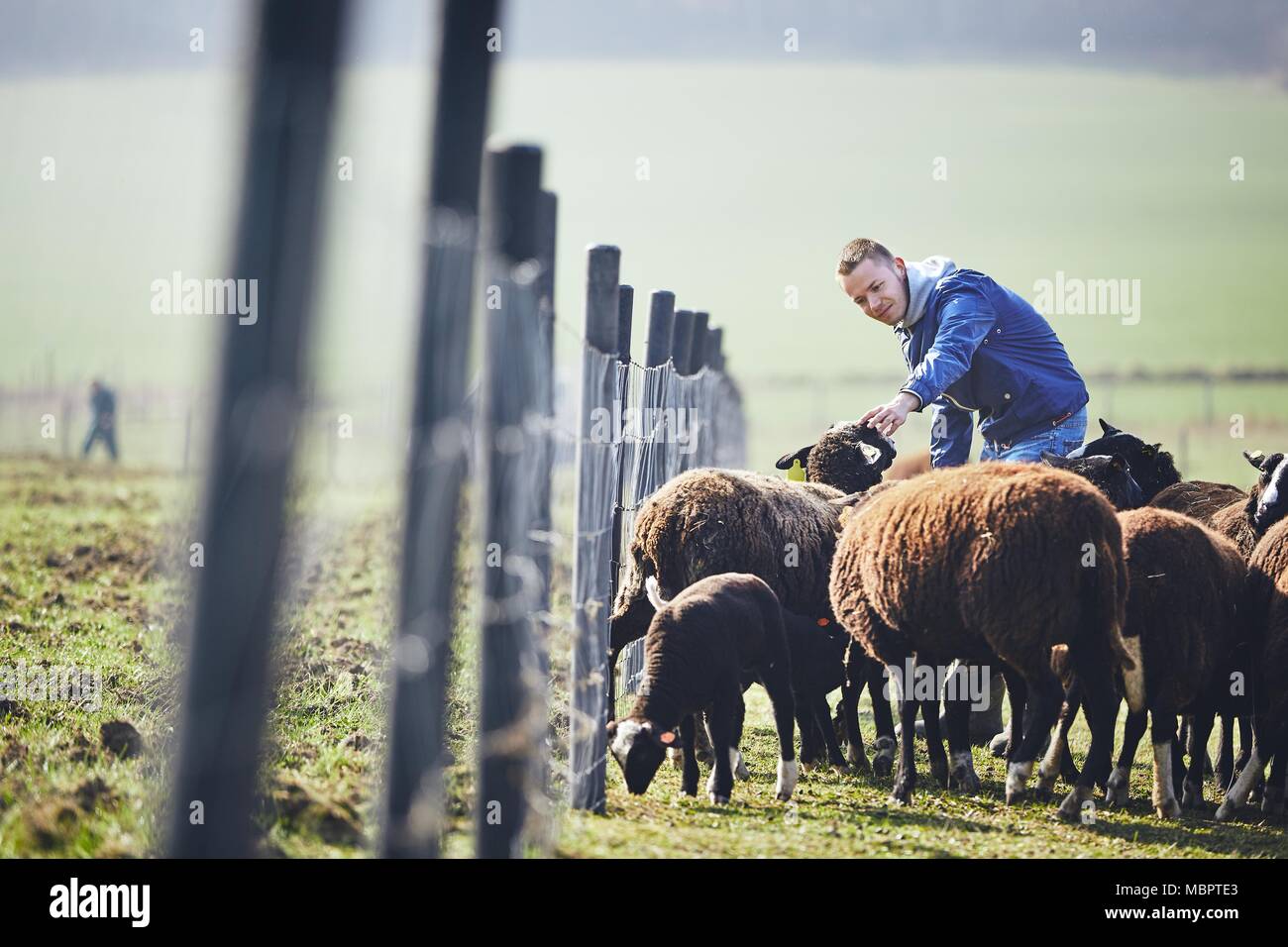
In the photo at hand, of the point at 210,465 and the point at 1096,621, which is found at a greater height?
the point at 210,465

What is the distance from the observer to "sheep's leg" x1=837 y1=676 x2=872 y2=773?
775 centimetres

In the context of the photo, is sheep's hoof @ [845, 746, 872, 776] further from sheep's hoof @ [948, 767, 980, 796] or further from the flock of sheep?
sheep's hoof @ [948, 767, 980, 796]

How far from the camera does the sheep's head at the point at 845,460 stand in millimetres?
9000

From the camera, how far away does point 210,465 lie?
304 centimetres

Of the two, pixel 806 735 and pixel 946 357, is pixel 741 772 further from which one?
pixel 946 357

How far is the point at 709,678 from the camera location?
6383 mm

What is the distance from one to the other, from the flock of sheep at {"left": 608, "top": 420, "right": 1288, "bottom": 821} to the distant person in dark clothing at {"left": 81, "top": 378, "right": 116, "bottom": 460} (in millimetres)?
19912

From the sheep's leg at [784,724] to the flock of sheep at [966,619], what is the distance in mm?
10

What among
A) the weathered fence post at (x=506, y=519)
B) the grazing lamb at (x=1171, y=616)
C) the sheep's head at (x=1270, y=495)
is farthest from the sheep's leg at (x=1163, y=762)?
the weathered fence post at (x=506, y=519)

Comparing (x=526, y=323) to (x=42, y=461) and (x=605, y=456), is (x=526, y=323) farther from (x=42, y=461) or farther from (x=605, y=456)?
(x=42, y=461)

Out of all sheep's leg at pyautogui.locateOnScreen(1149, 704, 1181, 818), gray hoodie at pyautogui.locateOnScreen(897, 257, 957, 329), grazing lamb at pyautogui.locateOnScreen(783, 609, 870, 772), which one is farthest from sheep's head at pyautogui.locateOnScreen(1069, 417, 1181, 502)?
sheep's leg at pyautogui.locateOnScreen(1149, 704, 1181, 818)
